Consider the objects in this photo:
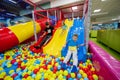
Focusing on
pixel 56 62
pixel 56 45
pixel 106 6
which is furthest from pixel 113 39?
pixel 106 6

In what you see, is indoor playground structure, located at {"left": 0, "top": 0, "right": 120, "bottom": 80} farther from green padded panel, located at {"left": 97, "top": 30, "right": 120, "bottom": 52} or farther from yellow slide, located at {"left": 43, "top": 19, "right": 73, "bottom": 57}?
green padded panel, located at {"left": 97, "top": 30, "right": 120, "bottom": 52}

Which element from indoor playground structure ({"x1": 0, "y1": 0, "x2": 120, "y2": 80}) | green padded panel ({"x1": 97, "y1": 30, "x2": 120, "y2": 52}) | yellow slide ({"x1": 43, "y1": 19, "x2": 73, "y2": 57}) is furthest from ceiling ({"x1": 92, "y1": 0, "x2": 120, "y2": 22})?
indoor playground structure ({"x1": 0, "y1": 0, "x2": 120, "y2": 80})

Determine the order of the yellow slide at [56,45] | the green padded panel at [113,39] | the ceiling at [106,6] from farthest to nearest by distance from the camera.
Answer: the ceiling at [106,6], the green padded panel at [113,39], the yellow slide at [56,45]

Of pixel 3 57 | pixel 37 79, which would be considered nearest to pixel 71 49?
pixel 37 79

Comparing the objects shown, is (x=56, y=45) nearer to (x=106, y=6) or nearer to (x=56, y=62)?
(x=56, y=62)

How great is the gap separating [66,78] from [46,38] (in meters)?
1.87

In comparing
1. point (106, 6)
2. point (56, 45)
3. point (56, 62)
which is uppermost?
point (106, 6)

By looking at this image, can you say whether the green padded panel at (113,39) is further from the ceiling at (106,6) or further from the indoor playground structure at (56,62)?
the ceiling at (106,6)

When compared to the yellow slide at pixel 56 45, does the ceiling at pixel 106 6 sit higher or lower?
higher

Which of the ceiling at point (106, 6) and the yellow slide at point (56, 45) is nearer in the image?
the yellow slide at point (56, 45)

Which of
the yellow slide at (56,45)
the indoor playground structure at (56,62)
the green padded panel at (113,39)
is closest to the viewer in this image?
the indoor playground structure at (56,62)

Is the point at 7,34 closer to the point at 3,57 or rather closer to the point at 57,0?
the point at 3,57

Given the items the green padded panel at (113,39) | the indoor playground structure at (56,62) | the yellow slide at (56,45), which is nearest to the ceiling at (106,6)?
the green padded panel at (113,39)

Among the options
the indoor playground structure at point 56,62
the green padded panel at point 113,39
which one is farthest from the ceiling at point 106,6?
the indoor playground structure at point 56,62
